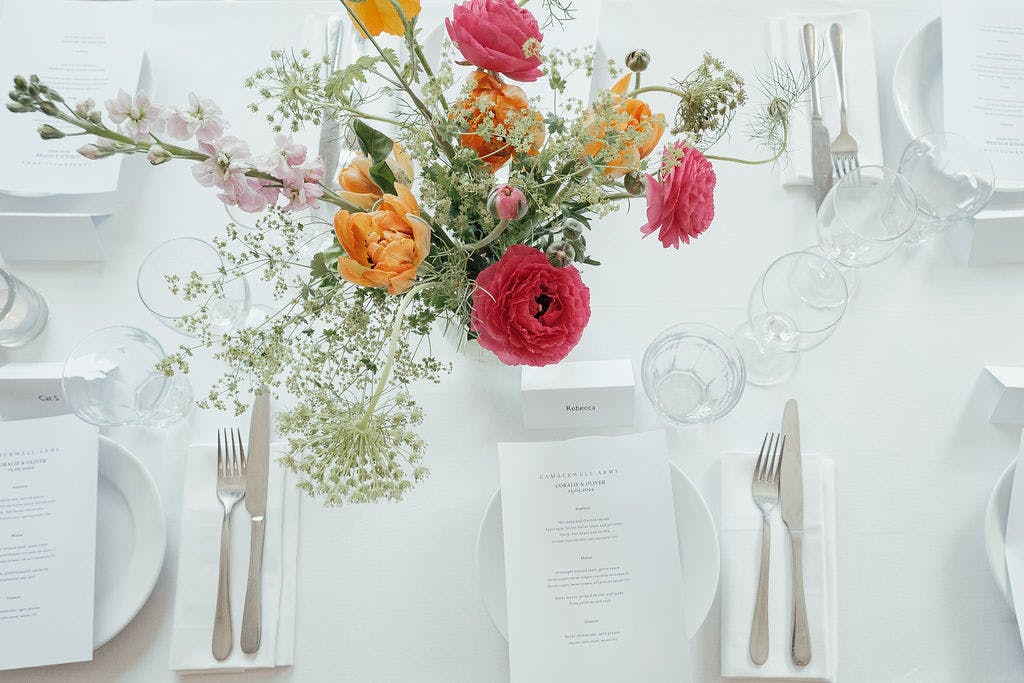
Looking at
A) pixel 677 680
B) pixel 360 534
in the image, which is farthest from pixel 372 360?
pixel 677 680

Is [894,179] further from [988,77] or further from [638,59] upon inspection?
[638,59]

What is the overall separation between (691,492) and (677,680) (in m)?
0.24

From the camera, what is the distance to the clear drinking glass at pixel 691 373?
3.44ft

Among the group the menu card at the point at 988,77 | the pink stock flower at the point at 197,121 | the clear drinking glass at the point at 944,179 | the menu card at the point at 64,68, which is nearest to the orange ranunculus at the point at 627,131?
the pink stock flower at the point at 197,121

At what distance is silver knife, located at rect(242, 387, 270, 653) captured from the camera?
0.97 meters

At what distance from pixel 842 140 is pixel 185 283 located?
104 cm

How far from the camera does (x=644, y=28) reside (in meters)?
1.30

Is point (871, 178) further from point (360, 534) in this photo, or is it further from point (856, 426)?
point (360, 534)

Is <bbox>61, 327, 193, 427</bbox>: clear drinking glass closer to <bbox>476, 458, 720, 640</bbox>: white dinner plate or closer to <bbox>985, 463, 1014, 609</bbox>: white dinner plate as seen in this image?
<bbox>476, 458, 720, 640</bbox>: white dinner plate

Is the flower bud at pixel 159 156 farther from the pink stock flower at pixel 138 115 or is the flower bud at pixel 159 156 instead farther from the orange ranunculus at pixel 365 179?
the orange ranunculus at pixel 365 179

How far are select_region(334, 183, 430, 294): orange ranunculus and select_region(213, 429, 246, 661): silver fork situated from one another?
1.75 ft

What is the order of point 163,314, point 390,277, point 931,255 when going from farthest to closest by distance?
point 931,255
point 163,314
point 390,277

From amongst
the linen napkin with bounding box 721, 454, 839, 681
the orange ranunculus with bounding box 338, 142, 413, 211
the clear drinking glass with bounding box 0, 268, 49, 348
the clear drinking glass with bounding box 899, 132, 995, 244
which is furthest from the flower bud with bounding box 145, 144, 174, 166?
the clear drinking glass with bounding box 899, 132, 995, 244

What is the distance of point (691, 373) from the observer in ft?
3.63
